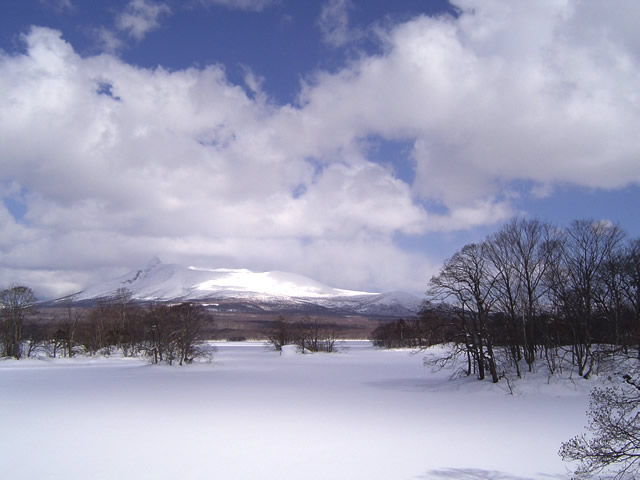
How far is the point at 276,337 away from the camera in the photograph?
108312 millimetres

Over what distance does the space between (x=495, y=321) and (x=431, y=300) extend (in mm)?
7377

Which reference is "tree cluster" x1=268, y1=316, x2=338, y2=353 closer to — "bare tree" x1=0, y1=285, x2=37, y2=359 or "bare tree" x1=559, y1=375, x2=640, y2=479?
"bare tree" x1=0, y1=285, x2=37, y2=359

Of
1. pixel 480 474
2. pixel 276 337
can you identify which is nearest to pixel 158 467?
pixel 480 474

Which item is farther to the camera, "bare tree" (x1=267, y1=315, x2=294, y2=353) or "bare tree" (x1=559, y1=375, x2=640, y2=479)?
"bare tree" (x1=267, y1=315, x2=294, y2=353)

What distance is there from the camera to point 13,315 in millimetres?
63125

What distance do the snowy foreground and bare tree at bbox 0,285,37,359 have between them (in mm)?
35886

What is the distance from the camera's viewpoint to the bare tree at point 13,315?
62.8m

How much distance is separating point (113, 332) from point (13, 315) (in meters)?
19.9

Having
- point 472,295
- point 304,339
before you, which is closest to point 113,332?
point 304,339

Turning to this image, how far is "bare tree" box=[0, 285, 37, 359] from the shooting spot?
62781 mm

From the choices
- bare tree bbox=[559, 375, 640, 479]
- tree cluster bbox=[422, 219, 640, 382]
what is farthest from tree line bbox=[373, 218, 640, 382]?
bare tree bbox=[559, 375, 640, 479]

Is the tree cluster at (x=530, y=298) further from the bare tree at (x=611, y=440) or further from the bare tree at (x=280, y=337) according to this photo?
the bare tree at (x=280, y=337)

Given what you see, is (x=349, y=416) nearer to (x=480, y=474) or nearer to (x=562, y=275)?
(x=480, y=474)

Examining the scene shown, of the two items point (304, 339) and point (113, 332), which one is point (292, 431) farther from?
point (304, 339)
